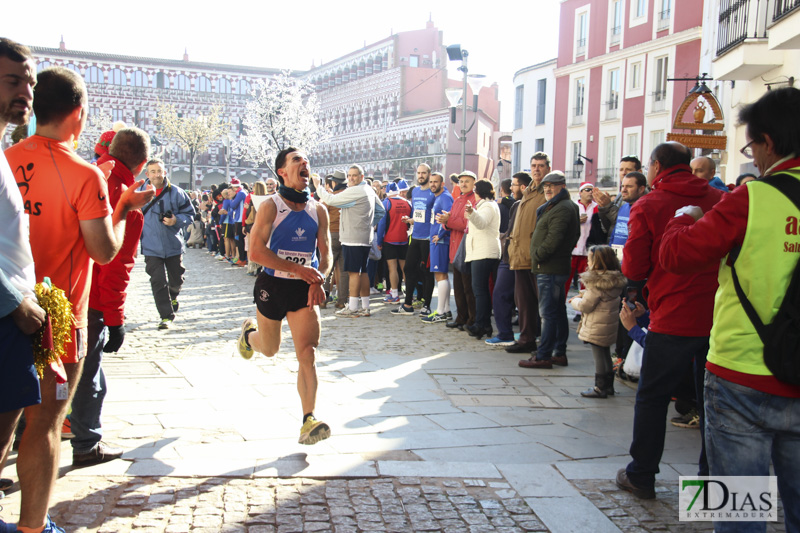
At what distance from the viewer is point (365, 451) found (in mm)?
4855

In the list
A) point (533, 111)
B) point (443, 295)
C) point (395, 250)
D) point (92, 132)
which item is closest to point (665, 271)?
point (443, 295)

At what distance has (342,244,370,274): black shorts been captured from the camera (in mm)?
11461

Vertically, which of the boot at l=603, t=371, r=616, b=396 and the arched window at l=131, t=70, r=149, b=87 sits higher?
the arched window at l=131, t=70, r=149, b=87

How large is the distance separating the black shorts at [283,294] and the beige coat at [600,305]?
8.84 feet

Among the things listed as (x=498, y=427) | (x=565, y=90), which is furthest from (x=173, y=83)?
(x=498, y=427)

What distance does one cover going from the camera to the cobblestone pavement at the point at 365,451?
150 inches

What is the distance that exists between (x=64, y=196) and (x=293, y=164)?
1.95 meters

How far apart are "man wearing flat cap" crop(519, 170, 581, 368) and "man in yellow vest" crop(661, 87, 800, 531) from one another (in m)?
4.76

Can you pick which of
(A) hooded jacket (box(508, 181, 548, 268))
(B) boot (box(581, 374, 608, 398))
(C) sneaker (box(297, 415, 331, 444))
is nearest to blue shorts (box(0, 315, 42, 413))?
(C) sneaker (box(297, 415, 331, 444))

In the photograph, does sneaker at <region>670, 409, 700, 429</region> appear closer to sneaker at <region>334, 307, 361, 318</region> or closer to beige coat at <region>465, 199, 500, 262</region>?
beige coat at <region>465, 199, 500, 262</region>

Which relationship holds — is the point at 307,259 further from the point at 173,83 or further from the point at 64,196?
the point at 173,83

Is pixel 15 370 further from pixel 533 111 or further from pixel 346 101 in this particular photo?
pixel 346 101

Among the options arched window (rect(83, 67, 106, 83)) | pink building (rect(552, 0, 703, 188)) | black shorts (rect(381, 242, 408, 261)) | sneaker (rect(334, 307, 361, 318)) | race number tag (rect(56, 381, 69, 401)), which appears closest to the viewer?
race number tag (rect(56, 381, 69, 401))

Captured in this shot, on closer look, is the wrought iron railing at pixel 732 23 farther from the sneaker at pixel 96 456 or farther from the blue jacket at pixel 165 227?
the sneaker at pixel 96 456
